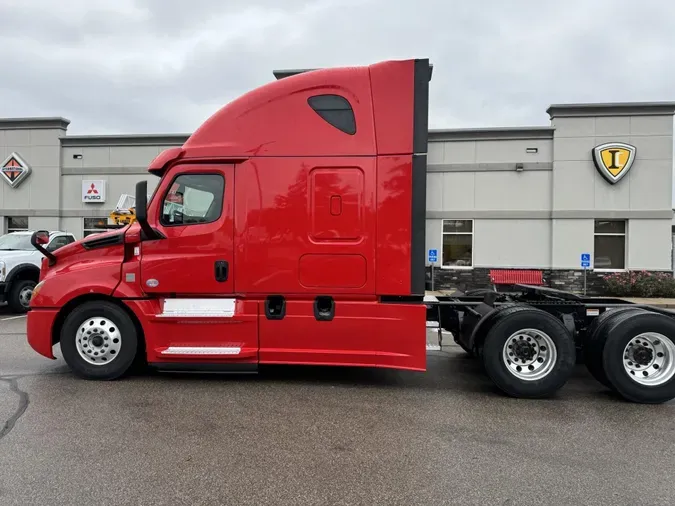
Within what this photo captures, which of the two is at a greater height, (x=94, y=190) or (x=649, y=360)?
(x=94, y=190)

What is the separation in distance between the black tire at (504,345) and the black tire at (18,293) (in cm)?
→ 1092

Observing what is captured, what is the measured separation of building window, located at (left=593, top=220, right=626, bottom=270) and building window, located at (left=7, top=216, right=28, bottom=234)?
22.6m

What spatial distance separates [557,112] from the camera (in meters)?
16.9

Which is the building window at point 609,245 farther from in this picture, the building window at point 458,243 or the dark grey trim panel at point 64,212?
the dark grey trim panel at point 64,212

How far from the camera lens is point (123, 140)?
19.2 metres

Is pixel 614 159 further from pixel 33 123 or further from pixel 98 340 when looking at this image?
pixel 33 123

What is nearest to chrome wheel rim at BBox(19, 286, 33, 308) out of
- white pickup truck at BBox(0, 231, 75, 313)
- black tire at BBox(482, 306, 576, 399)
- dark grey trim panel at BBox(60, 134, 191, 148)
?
white pickup truck at BBox(0, 231, 75, 313)

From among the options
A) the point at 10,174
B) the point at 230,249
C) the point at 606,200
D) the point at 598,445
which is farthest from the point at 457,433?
the point at 10,174

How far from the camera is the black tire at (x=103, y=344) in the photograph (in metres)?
5.40

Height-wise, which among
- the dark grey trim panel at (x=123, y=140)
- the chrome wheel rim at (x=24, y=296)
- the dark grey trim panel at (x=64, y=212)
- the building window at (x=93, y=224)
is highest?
the dark grey trim panel at (x=123, y=140)

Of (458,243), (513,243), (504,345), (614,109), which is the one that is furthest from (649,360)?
(614,109)

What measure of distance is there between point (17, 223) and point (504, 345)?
70.5ft

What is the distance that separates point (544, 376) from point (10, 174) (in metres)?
21.9

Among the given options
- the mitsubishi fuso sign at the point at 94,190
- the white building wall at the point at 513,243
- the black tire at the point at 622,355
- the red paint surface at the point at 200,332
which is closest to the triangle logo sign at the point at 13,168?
the mitsubishi fuso sign at the point at 94,190
